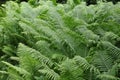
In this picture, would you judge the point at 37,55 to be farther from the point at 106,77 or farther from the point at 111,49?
the point at 106,77

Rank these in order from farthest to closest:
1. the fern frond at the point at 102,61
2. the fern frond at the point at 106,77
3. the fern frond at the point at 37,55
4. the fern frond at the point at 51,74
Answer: the fern frond at the point at 37,55
the fern frond at the point at 102,61
the fern frond at the point at 51,74
the fern frond at the point at 106,77

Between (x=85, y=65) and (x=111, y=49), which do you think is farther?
(x=111, y=49)

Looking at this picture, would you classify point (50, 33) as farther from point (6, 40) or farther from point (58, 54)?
point (6, 40)

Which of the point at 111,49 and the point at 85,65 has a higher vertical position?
the point at 111,49

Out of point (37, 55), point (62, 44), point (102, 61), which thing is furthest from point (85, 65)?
point (62, 44)

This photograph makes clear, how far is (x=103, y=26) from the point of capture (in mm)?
6008

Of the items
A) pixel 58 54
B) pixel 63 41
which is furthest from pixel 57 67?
pixel 63 41

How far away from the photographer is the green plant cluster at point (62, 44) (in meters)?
4.93

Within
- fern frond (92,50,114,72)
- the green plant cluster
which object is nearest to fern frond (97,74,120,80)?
the green plant cluster

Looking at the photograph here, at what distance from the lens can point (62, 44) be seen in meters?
5.82

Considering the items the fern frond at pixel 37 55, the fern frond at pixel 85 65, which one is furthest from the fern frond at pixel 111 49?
the fern frond at pixel 37 55

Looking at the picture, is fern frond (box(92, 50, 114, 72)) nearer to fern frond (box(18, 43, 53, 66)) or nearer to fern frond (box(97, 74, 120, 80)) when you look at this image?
fern frond (box(97, 74, 120, 80))

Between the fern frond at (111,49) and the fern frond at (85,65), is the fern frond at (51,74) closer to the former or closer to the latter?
the fern frond at (85,65)

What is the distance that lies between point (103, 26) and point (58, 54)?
1031 millimetres
